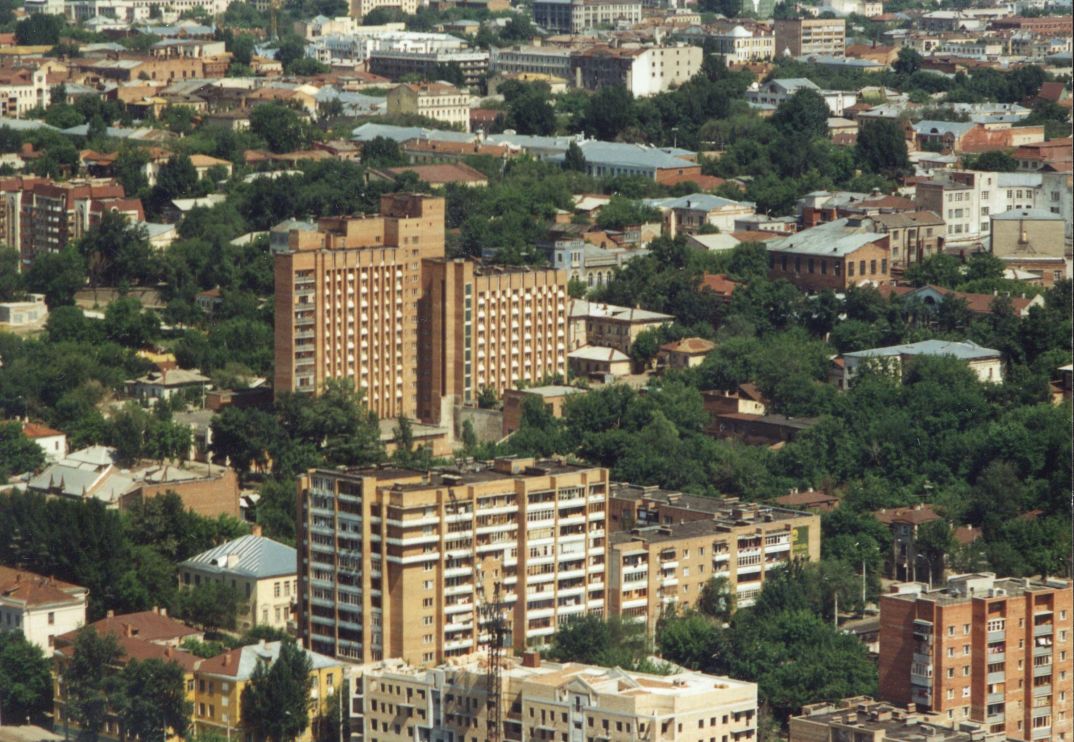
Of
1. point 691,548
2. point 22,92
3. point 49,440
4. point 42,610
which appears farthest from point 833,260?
point 22,92

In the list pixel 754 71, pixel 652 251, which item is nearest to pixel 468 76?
pixel 754 71

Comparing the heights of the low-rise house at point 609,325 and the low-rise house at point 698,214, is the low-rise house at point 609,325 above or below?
below

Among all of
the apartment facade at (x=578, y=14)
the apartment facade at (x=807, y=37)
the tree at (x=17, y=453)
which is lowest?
the apartment facade at (x=578, y=14)

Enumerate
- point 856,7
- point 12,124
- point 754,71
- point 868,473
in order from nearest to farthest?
point 868,473
point 12,124
point 754,71
point 856,7

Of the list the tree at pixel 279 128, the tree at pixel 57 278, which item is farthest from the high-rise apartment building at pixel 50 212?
the tree at pixel 279 128

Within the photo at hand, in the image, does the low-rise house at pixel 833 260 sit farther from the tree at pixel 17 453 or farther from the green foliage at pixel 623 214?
the tree at pixel 17 453

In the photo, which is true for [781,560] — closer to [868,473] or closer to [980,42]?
[868,473]

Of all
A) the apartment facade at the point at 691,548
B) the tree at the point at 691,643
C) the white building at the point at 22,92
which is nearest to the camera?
the tree at the point at 691,643
